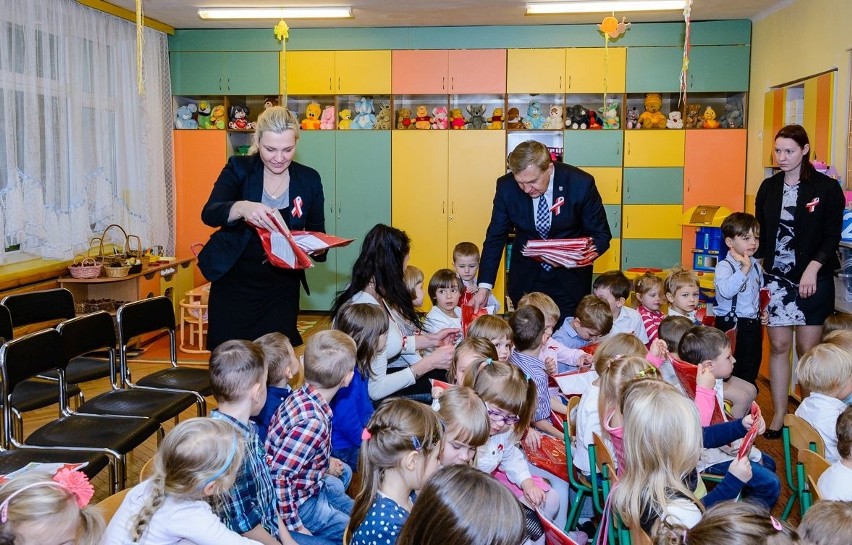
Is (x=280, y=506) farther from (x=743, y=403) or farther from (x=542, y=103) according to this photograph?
(x=542, y=103)

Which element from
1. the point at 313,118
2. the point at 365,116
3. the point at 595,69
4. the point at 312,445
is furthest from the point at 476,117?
the point at 312,445

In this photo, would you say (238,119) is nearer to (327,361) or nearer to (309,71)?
(309,71)

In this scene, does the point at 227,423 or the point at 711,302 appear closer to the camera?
the point at 227,423

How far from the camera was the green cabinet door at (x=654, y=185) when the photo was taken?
7.55 m

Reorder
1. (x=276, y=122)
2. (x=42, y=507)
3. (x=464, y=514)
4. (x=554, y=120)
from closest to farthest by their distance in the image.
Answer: (x=464, y=514)
(x=42, y=507)
(x=276, y=122)
(x=554, y=120)

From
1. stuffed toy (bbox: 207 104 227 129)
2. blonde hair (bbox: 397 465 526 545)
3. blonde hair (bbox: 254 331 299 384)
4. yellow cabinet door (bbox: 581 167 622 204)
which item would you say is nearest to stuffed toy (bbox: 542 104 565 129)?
yellow cabinet door (bbox: 581 167 622 204)

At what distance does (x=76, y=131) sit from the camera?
618 cm

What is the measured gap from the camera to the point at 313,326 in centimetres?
759

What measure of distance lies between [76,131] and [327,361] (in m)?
4.37

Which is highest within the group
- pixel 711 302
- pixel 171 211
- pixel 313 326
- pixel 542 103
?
pixel 542 103

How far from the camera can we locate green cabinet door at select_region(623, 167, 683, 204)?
297 inches

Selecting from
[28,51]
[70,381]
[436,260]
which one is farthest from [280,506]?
[436,260]

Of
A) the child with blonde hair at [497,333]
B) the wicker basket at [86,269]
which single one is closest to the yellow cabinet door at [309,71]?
the wicker basket at [86,269]

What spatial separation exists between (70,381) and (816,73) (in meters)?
4.92
